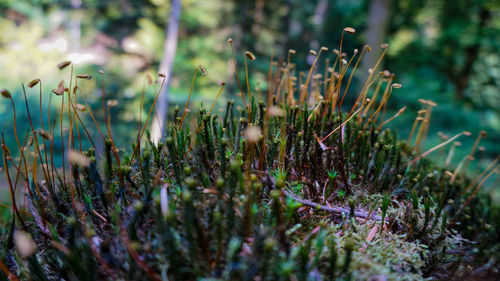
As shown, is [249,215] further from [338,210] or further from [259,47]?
[259,47]

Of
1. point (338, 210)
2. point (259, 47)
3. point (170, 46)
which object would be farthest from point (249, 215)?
point (259, 47)

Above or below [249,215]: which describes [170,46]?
below

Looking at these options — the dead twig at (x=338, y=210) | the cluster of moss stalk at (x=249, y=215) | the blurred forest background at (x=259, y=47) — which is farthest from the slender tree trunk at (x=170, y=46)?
the dead twig at (x=338, y=210)

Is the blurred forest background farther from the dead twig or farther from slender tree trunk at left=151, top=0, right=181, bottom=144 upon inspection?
the dead twig

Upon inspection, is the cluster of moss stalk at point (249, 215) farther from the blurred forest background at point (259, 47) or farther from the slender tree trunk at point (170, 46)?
the slender tree trunk at point (170, 46)

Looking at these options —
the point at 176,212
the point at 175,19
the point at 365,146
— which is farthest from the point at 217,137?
the point at 175,19

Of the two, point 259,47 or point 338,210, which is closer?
point 338,210

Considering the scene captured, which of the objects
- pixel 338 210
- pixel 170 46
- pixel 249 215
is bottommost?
pixel 170 46

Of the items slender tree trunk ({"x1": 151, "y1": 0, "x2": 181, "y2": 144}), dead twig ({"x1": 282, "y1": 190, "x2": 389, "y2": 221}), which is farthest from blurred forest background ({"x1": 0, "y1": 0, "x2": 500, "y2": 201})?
dead twig ({"x1": 282, "y1": 190, "x2": 389, "y2": 221})
